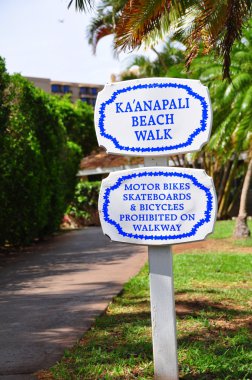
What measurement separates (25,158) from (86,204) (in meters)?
9.83

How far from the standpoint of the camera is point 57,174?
56.6 ft

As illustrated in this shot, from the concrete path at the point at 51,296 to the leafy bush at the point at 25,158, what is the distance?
1.11 m

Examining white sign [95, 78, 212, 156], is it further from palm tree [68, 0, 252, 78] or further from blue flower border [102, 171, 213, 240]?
palm tree [68, 0, 252, 78]

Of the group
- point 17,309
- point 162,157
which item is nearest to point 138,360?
point 162,157

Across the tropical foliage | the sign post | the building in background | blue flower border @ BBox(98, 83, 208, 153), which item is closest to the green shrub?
the tropical foliage

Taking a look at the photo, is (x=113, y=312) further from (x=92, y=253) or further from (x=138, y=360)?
(x=92, y=253)

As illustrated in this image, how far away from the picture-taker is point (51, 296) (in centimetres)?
784

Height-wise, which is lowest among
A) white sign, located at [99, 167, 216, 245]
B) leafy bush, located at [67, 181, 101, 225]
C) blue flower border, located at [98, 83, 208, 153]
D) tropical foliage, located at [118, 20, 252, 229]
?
leafy bush, located at [67, 181, 101, 225]

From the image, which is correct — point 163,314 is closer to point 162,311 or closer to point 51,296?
point 162,311

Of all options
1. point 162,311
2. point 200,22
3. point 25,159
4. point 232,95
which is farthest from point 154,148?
point 25,159

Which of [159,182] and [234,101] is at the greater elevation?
[234,101]

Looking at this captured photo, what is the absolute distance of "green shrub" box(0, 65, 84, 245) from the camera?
1376cm

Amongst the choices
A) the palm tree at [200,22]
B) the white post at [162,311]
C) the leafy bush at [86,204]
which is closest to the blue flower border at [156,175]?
the white post at [162,311]

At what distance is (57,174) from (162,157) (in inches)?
528
